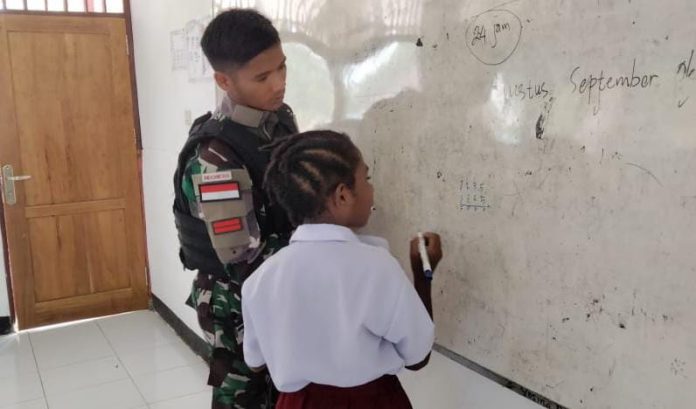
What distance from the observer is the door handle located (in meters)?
3.79

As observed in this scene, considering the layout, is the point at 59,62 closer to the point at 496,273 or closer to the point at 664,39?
the point at 496,273

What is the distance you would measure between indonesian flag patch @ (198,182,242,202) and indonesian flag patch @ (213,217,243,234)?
0.17 feet

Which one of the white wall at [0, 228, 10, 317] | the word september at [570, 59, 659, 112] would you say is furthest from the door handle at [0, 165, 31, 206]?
the word september at [570, 59, 659, 112]

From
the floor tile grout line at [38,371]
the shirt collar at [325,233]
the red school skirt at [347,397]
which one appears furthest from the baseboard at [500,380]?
the floor tile grout line at [38,371]

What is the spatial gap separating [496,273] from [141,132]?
3.44 metres

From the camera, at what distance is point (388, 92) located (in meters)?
1.50

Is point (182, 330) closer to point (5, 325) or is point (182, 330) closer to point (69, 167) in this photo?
point (5, 325)

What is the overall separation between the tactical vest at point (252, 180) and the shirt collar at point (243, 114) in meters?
0.02

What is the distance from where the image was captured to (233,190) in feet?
4.48

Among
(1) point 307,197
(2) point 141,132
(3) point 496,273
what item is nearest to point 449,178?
(3) point 496,273

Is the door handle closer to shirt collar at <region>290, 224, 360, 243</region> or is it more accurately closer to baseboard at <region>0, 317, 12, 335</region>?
baseboard at <region>0, 317, 12, 335</region>

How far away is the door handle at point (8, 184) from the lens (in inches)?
149

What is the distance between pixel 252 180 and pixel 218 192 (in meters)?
0.10

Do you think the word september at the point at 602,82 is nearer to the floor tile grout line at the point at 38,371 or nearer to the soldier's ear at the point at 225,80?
the soldier's ear at the point at 225,80
